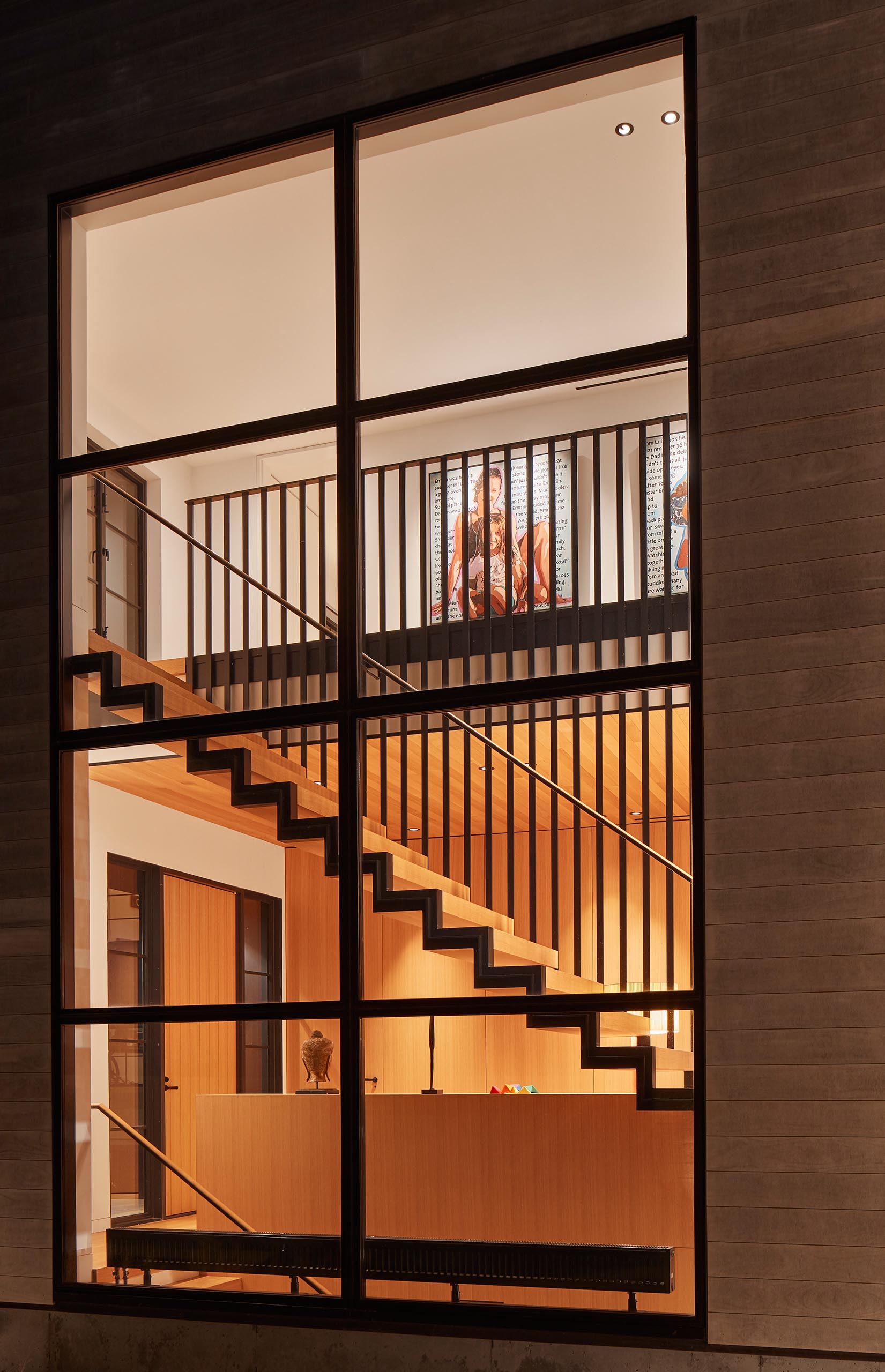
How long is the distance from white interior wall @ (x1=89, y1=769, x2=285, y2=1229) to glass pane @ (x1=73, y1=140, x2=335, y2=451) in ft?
7.85

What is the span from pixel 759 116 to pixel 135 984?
6392 millimetres

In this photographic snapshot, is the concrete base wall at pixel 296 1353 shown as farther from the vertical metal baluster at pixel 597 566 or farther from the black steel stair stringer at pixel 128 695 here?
the vertical metal baluster at pixel 597 566

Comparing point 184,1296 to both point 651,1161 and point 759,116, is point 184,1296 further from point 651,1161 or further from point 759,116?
point 759,116

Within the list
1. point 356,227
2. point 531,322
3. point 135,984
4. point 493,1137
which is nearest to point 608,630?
point 531,322

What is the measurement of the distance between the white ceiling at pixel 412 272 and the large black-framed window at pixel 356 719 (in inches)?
72.9

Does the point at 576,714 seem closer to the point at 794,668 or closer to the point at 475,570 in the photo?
the point at 794,668

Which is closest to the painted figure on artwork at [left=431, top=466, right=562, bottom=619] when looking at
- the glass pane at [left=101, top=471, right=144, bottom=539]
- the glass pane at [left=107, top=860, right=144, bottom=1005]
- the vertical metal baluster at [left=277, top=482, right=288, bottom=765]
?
the vertical metal baluster at [left=277, top=482, right=288, bottom=765]

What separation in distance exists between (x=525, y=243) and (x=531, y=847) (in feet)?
10.9

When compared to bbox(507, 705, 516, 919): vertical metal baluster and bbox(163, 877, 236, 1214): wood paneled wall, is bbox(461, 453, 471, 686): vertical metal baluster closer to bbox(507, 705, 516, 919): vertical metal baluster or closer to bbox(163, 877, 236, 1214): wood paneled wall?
bbox(507, 705, 516, 919): vertical metal baluster

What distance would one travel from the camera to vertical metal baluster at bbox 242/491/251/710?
675 centimetres

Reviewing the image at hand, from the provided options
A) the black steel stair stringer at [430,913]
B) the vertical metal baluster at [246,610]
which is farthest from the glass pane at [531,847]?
the vertical metal baluster at [246,610]

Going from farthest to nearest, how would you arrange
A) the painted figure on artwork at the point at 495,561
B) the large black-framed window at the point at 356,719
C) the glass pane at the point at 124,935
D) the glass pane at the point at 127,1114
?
the glass pane at the point at 124,935 → the glass pane at the point at 127,1114 → the painted figure on artwork at the point at 495,561 → the large black-framed window at the point at 356,719

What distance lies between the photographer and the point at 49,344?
454 centimetres

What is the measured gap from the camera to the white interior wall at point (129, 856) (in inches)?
301
